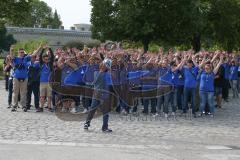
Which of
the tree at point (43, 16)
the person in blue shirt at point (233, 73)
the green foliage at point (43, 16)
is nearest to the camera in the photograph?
the person in blue shirt at point (233, 73)

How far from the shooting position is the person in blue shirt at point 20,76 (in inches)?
645

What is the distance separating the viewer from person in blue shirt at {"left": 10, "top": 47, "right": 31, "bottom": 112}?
16391mm

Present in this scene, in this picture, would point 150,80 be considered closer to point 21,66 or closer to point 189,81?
point 189,81

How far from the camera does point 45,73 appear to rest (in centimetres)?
1650

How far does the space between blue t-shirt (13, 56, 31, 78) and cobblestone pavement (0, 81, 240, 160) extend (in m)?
1.23

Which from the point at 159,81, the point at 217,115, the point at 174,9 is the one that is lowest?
the point at 217,115

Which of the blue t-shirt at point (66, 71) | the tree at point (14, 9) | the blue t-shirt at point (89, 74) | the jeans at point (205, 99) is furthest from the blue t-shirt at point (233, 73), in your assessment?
the tree at point (14, 9)

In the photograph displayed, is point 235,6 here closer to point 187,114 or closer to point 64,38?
point 187,114

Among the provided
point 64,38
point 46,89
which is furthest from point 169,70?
point 64,38

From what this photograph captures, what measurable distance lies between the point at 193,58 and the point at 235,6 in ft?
89.6

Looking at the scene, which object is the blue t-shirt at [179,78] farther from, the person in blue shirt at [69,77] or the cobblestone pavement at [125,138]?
the person in blue shirt at [69,77]

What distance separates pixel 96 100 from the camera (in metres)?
12.7

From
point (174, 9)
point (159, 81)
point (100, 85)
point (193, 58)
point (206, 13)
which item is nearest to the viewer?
point (100, 85)

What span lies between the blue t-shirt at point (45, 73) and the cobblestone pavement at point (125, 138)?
111 centimetres
